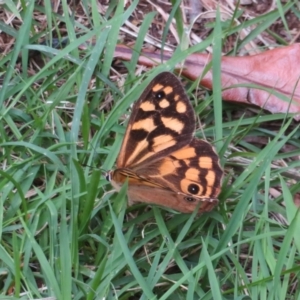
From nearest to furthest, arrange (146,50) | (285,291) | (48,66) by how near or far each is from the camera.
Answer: (285,291) < (48,66) < (146,50)

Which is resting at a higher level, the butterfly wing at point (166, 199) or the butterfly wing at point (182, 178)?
the butterfly wing at point (182, 178)

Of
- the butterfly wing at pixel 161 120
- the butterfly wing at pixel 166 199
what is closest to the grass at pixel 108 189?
the butterfly wing at pixel 166 199

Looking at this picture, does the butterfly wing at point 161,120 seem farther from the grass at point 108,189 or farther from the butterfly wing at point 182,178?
the grass at point 108,189

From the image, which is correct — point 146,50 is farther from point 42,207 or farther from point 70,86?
point 42,207

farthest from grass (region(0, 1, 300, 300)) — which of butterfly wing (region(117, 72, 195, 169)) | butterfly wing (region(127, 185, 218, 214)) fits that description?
butterfly wing (region(117, 72, 195, 169))

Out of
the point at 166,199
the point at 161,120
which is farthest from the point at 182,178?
the point at 161,120

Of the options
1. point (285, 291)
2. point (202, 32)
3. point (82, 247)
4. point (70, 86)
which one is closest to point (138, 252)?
point (82, 247)
